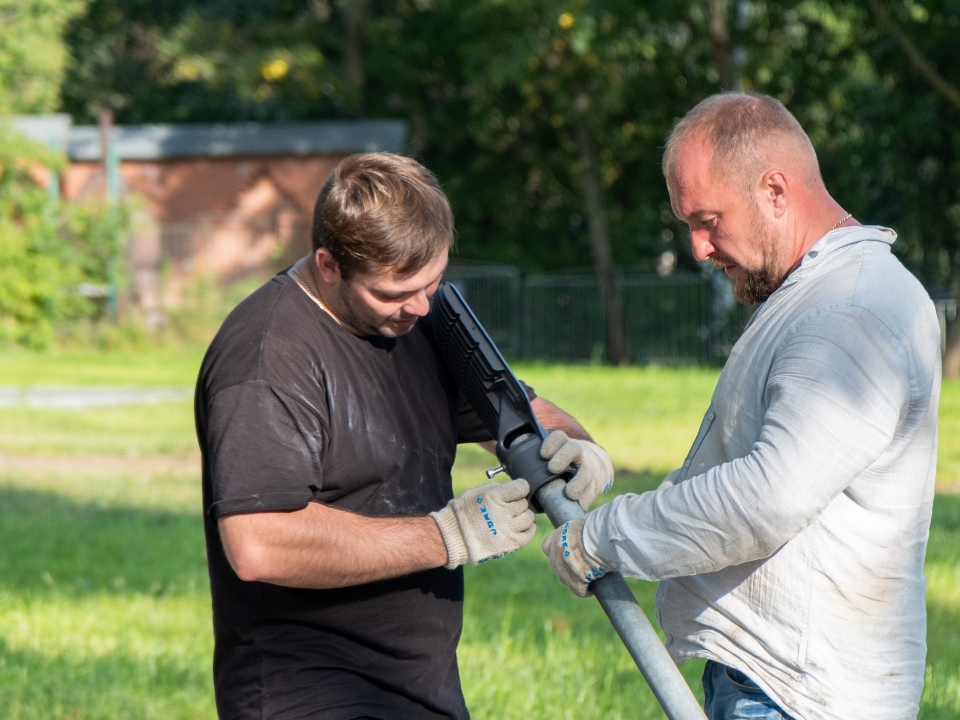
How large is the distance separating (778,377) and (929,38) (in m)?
16.0

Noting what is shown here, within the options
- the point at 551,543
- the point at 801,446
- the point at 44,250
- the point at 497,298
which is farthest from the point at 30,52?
the point at 801,446

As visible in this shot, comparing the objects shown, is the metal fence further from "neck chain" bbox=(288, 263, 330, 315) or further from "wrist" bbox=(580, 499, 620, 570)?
"wrist" bbox=(580, 499, 620, 570)

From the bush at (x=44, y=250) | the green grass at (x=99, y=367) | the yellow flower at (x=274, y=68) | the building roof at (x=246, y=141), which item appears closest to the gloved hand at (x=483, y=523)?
the green grass at (x=99, y=367)

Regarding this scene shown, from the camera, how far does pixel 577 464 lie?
99.2 inches

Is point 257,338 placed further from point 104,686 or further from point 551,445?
point 104,686

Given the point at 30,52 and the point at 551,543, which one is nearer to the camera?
the point at 551,543

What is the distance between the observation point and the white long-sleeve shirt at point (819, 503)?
6.36 feet

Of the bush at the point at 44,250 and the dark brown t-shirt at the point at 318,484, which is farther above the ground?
the dark brown t-shirt at the point at 318,484

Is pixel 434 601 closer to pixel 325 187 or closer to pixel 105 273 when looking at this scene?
pixel 325 187

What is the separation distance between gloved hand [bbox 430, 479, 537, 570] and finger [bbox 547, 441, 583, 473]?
0.08 m

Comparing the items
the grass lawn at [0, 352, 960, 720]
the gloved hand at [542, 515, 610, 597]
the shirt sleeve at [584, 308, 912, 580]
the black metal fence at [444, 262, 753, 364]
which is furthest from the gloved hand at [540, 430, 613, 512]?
the black metal fence at [444, 262, 753, 364]

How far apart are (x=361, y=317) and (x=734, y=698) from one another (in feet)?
3.83

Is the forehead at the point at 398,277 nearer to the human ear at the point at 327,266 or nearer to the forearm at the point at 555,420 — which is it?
the human ear at the point at 327,266

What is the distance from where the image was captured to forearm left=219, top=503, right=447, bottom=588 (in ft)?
7.13
